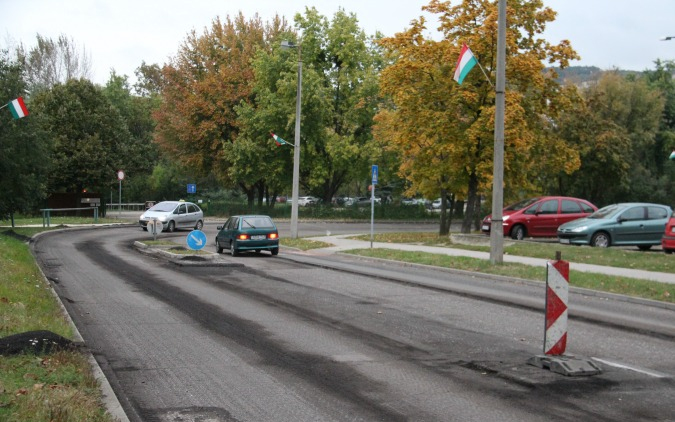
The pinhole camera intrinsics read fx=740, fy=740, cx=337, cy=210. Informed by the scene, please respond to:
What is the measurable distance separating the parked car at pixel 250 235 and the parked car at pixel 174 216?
47.9 feet

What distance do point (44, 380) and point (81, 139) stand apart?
4912cm

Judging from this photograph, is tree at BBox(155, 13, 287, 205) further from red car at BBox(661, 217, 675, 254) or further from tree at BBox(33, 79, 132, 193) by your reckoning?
red car at BBox(661, 217, 675, 254)

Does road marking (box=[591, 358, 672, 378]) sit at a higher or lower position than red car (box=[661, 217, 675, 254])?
lower

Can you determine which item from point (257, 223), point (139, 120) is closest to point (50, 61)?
point (139, 120)

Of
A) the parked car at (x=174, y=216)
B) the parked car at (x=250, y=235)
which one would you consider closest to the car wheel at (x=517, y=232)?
the parked car at (x=250, y=235)

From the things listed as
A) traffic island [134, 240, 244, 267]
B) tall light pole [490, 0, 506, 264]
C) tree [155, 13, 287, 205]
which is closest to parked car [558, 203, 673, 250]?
tall light pole [490, 0, 506, 264]

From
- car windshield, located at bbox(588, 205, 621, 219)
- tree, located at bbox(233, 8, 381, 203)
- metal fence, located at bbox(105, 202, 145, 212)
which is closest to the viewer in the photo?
car windshield, located at bbox(588, 205, 621, 219)

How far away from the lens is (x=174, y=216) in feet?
131

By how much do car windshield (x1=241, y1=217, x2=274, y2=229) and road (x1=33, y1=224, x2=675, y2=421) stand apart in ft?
29.5

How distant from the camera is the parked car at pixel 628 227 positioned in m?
24.2

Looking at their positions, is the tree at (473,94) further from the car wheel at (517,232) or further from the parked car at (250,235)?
the parked car at (250,235)

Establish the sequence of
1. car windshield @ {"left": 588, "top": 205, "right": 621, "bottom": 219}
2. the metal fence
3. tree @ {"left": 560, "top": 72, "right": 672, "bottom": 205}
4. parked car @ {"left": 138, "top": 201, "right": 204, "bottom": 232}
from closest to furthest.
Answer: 1. car windshield @ {"left": 588, "top": 205, "right": 621, "bottom": 219}
2. parked car @ {"left": 138, "top": 201, "right": 204, "bottom": 232}
3. tree @ {"left": 560, "top": 72, "right": 672, "bottom": 205}
4. the metal fence

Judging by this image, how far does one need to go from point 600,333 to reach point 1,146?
95.8 ft

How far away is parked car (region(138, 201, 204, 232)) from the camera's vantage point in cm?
3944
